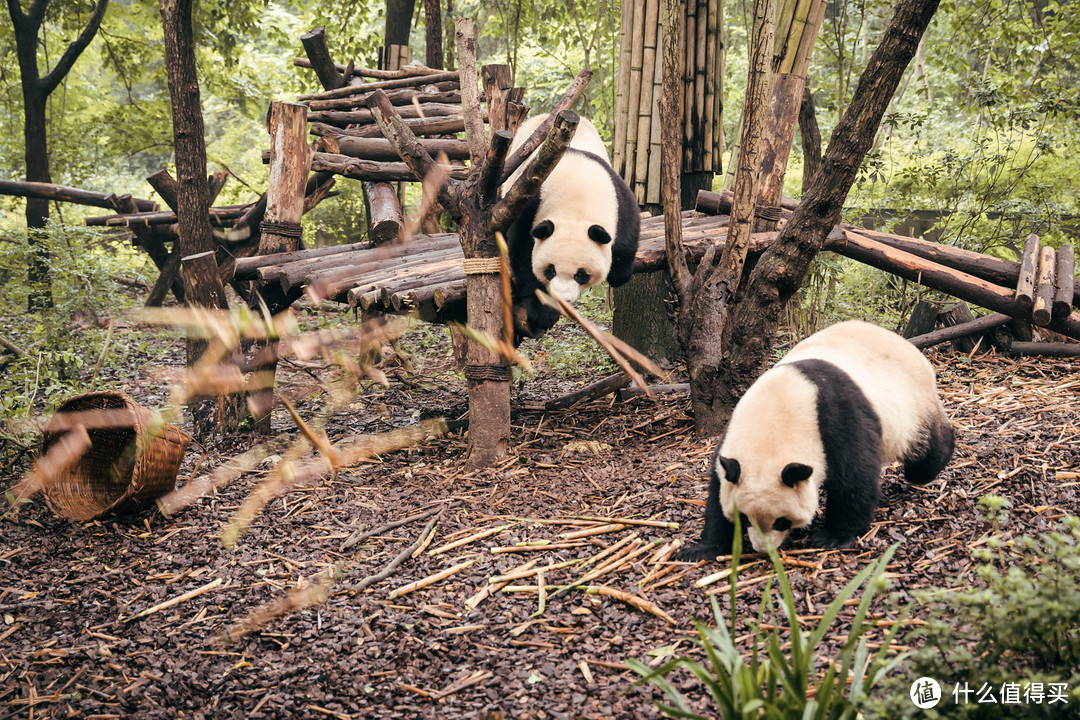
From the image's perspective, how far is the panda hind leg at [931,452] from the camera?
3271mm

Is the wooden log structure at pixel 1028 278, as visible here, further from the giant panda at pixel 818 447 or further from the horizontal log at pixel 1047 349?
the giant panda at pixel 818 447

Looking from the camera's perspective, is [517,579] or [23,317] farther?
[23,317]

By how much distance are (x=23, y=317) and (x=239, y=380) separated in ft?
16.5

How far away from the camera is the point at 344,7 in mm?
10250

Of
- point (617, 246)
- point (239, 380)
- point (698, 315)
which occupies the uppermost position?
point (617, 246)

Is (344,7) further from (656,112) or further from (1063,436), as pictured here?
(1063,436)

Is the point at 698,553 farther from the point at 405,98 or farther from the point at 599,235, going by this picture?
the point at 405,98

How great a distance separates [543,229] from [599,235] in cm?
33

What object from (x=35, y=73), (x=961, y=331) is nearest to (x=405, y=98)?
(x=35, y=73)

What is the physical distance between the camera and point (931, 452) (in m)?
3.29

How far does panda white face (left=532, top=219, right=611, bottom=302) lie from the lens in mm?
4402

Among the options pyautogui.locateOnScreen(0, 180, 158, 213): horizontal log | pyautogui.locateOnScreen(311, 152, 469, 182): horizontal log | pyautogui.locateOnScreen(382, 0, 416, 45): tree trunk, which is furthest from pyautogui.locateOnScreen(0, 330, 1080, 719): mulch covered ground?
pyautogui.locateOnScreen(382, 0, 416, 45): tree trunk

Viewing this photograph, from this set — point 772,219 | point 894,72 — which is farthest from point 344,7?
point 894,72

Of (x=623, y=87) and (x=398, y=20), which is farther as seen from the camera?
(x=398, y=20)
